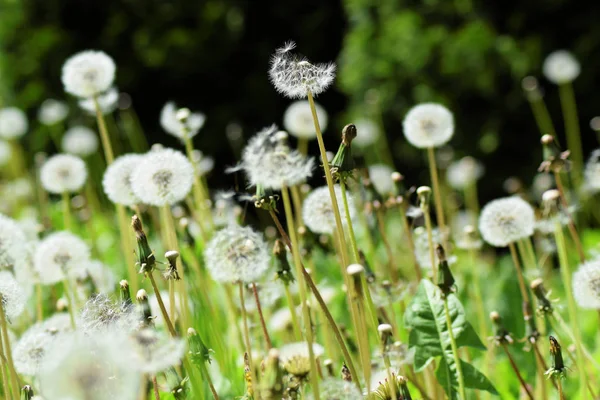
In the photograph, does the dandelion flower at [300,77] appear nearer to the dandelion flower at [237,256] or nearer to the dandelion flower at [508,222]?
the dandelion flower at [237,256]

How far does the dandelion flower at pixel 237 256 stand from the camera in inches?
41.7

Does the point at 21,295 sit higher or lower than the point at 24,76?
lower

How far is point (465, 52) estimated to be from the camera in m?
4.37

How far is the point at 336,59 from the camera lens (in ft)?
19.2

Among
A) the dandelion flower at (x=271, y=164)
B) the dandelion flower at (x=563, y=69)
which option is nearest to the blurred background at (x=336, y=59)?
the dandelion flower at (x=563, y=69)

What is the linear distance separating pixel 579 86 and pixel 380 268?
121 inches

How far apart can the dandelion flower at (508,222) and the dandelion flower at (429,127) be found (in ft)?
0.78

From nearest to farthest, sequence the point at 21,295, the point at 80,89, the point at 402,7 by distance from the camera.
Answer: the point at 21,295, the point at 80,89, the point at 402,7

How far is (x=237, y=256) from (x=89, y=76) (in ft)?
2.66

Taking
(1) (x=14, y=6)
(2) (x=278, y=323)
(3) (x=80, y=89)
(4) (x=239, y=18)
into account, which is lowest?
(2) (x=278, y=323)

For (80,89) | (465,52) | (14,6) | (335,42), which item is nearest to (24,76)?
(14,6)

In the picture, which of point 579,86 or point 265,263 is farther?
point 579,86

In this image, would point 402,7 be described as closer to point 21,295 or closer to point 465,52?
point 465,52

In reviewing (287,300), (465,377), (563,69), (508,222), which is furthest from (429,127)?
(563,69)
